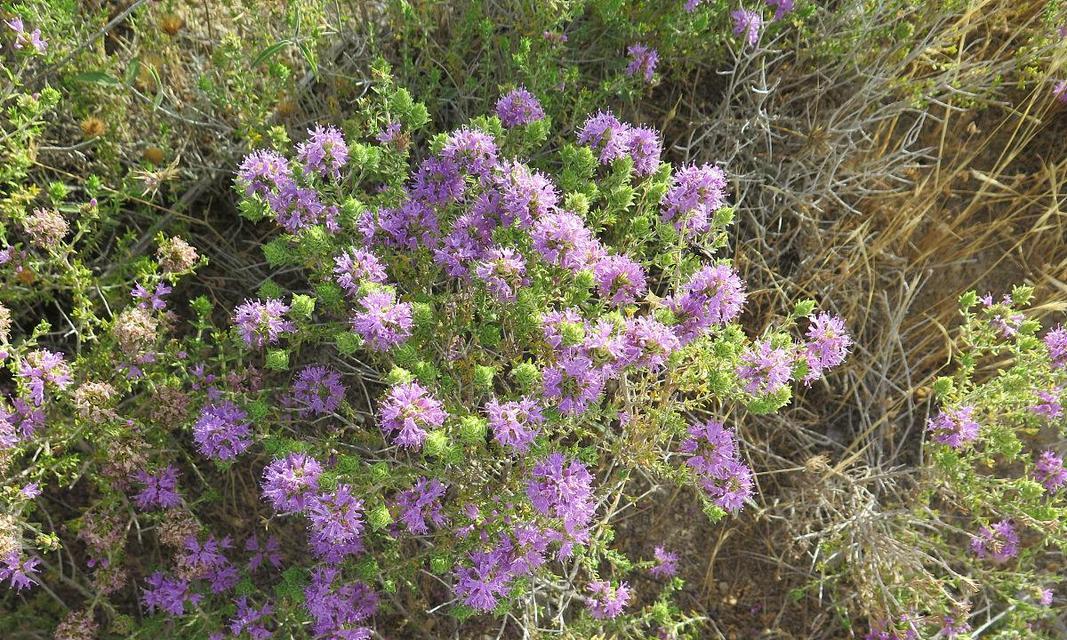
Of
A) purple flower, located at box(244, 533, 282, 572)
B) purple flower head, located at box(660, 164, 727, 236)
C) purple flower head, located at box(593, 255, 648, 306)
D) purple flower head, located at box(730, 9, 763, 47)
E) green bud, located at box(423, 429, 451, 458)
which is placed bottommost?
purple flower, located at box(244, 533, 282, 572)

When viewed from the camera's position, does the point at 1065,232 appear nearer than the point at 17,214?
No

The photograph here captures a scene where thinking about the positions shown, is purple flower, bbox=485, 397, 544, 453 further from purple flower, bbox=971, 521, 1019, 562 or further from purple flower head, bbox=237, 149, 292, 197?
purple flower, bbox=971, 521, 1019, 562

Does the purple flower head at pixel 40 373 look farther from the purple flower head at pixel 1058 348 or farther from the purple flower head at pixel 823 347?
the purple flower head at pixel 1058 348

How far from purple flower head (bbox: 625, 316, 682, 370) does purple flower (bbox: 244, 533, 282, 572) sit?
5.94ft

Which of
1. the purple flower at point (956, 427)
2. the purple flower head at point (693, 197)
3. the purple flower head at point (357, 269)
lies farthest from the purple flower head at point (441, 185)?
the purple flower at point (956, 427)

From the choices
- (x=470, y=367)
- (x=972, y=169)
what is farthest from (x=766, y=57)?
(x=470, y=367)

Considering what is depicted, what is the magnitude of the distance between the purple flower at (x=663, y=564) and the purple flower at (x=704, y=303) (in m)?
1.44

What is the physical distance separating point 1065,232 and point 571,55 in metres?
2.57

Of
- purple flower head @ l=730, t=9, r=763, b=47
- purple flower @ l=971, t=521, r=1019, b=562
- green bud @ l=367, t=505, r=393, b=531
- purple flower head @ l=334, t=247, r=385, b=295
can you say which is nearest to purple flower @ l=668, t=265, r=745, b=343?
purple flower head @ l=334, t=247, r=385, b=295

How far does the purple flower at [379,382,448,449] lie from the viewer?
2.02 metres

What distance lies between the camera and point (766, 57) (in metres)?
3.37

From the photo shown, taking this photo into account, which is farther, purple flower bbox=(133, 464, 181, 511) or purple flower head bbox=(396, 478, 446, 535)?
purple flower bbox=(133, 464, 181, 511)

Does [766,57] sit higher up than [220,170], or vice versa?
[766,57]

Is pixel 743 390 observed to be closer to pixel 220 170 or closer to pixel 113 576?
pixel 220 170
